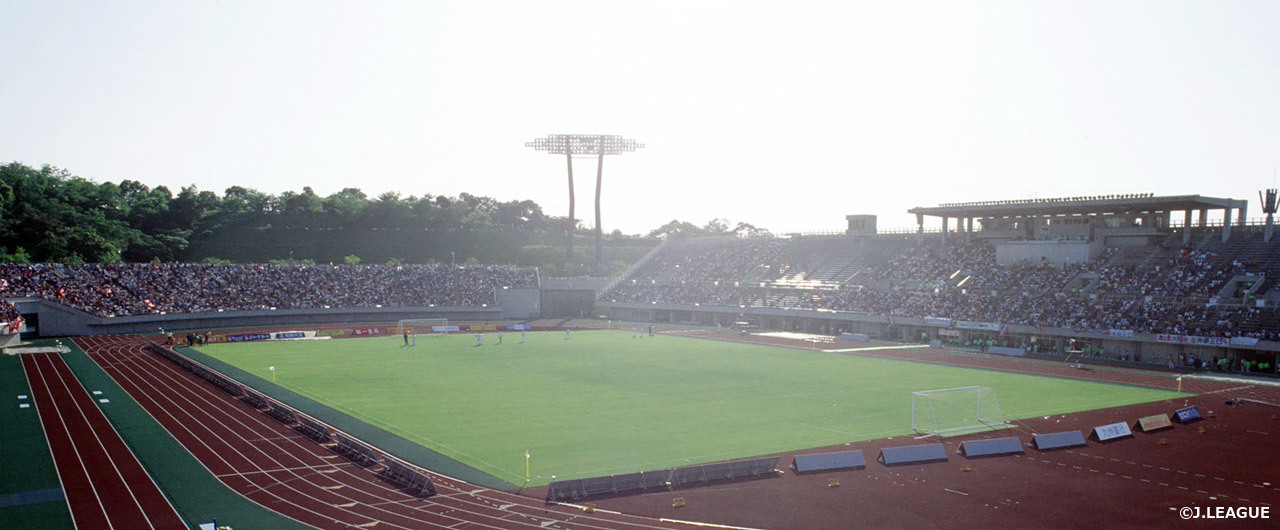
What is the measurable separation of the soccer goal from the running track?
11799 millimetres

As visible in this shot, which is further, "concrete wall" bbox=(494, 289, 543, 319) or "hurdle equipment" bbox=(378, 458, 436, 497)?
"concrete wall" bbox=(494, 289, 543, 319)

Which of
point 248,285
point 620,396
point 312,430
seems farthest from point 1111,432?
point 248,285

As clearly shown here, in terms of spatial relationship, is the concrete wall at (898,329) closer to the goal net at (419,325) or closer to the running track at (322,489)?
the goal net at (419,325)

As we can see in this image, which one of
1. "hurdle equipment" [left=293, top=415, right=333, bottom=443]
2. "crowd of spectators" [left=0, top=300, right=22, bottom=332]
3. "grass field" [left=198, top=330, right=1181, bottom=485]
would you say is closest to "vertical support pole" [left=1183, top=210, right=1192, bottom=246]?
"grass field" [left=198, top=330, right=1181, bottom=485]

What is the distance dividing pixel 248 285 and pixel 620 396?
46.2 meters

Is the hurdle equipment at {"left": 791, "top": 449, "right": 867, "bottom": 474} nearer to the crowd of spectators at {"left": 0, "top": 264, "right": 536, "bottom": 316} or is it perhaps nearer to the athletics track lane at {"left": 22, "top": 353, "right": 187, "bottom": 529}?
the athletics track lane at {"left": 22, "top": 353, "right": 187, "bottom": 529}

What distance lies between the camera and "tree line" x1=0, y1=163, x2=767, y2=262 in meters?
66.8

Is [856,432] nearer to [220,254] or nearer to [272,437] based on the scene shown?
[272,437]

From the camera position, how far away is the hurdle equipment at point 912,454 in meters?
19.2

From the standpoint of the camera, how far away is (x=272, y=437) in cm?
2175

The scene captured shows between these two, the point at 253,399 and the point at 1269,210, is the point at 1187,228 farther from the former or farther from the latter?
the point at 253,399

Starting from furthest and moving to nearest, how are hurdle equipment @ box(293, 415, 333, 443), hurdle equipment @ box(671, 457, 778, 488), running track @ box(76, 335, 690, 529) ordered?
hurdle equipment @ box(293, 415, 333, 443)
hurdle equipment @ box(671, 457, 778, 488)
running track @ box(76, 335, 690, 529)

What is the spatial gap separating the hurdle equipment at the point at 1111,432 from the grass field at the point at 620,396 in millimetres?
2998

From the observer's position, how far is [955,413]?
83.1ft
